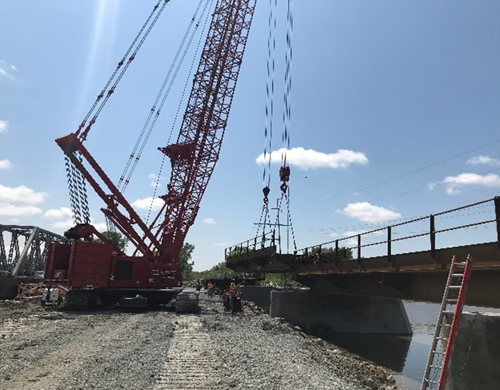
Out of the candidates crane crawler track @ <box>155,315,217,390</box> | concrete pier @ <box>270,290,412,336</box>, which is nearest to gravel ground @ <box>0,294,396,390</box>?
crane crawler track @ <box>155,315,217,390</box>

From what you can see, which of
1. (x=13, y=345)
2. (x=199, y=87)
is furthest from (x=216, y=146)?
(x=13, y=345)

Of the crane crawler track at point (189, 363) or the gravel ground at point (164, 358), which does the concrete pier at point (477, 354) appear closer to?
the gravel ground at point (164, 358)

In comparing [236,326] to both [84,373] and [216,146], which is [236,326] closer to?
[84,373]

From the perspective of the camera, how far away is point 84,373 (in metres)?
10.9

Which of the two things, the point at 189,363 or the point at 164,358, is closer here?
the point at 189,363

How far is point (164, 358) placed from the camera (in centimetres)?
1303

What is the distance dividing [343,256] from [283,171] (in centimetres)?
872

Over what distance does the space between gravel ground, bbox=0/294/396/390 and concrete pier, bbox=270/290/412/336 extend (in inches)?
344

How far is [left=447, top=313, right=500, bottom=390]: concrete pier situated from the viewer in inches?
393

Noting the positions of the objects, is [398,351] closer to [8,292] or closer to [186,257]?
[8,292]

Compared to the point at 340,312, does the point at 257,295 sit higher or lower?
higher

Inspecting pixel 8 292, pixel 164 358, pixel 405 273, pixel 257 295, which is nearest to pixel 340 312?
pixel 257 295

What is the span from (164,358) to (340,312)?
21.3 meters

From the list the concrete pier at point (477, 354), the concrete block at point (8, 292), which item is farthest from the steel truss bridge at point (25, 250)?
the concrete pier at point (477, 354)
